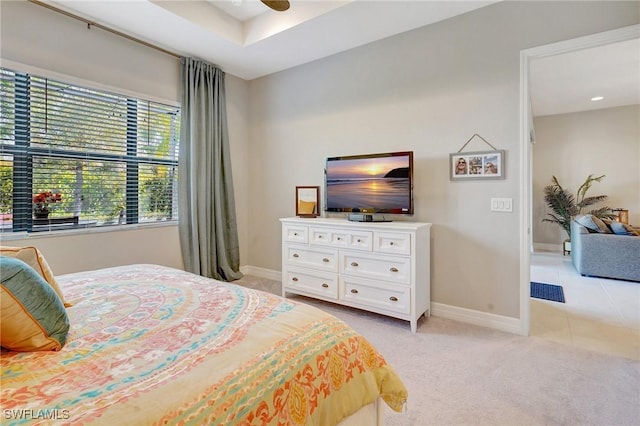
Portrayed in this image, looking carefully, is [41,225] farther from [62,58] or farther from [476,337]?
[476,337]

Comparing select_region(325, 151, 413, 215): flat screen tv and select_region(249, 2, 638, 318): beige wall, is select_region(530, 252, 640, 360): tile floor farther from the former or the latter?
select_region(325, 151, 413, 215): flat screen tv

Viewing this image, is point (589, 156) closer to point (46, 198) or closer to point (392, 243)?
point (392, 243)

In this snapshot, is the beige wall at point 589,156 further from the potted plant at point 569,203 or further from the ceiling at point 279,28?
the ceiling at point 279,28

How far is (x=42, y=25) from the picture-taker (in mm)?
2586

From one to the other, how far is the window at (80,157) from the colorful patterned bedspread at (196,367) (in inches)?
68.6

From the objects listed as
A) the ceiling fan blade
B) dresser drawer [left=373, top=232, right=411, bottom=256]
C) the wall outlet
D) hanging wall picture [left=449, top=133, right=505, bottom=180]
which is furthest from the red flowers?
the wall outlet

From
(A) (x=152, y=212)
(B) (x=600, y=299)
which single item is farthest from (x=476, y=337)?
(A) (x=152, y=212)

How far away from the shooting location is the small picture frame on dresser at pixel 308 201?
3619 millimetres

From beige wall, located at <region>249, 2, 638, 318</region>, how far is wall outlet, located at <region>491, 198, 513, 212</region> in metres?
0.04

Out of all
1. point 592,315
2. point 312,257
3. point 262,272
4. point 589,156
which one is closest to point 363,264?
point 312,257

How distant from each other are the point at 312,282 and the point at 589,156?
621cm

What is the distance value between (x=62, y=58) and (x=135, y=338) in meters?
2.94

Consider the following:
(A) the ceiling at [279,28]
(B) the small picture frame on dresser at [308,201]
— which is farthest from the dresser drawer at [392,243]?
(A) the ceiling at [279,28]

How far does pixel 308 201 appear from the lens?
143 inches
